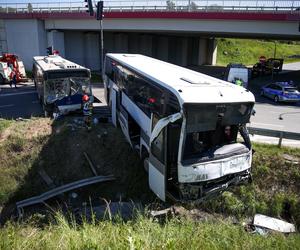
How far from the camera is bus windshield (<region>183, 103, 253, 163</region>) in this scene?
26.8 ft

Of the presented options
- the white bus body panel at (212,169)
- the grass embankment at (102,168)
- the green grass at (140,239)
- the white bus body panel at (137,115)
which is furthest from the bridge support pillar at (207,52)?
the green grass at (140,239)

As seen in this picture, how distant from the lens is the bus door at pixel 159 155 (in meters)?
8.58

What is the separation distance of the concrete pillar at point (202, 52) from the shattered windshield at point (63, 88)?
38.8m

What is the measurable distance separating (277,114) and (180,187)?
1517 cm

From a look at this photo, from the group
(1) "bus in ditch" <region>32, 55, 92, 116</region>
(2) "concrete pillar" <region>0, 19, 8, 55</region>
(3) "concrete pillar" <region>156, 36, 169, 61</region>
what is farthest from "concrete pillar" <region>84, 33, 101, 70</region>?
(1) "bus in ditch" <region>32, 55, 92, 116</region>

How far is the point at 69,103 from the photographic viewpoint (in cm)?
1647

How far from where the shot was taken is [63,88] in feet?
54.2

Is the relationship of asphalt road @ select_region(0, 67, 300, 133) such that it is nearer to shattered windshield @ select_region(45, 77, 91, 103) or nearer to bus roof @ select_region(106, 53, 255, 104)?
shattered windshield @ select_region(45, 77, 91, 103)

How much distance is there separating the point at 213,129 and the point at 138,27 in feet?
83.9

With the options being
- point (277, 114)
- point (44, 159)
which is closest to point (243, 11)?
point (277, 114)

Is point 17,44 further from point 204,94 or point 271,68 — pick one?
point 204,94

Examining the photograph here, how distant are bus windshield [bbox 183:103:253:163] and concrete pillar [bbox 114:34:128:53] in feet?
114

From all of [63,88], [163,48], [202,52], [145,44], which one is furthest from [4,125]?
[202,52]

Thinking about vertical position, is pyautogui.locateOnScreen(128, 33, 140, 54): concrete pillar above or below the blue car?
above
